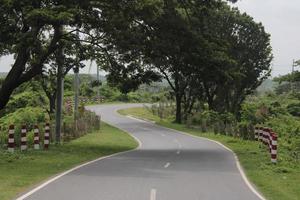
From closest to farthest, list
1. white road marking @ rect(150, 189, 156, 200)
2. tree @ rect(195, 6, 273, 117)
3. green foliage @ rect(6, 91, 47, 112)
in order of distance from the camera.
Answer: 1. white road marking @ rect(150, 189, 156, 200)
2. green foliage @ rect(6, 91, 47, 112)
3. tree @ rect(195, 6, 273, 117)

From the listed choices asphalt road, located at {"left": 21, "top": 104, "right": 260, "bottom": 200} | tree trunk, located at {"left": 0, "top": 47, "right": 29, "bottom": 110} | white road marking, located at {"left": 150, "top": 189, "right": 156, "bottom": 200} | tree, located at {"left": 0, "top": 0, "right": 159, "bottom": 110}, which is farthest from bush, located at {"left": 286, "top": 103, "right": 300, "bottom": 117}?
white road marking, located at {"left": 150, "top": 189, "right": 156, "bottom": 200}

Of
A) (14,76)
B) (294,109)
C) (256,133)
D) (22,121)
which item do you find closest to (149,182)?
(14,76)

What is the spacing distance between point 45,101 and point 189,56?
31.8 m

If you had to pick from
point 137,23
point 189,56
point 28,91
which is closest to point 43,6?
point 137,23

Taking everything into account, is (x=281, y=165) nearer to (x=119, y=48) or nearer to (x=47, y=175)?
(x=47, y=175)

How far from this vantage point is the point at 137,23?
3166 cm

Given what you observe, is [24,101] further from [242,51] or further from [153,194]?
[153,194]

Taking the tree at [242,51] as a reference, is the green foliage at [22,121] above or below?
below

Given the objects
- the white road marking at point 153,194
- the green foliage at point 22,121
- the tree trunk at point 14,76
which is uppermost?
the tree trunk at point 14,76

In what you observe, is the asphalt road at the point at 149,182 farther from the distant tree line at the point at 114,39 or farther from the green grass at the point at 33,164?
the distant tree line at the point at 114,39

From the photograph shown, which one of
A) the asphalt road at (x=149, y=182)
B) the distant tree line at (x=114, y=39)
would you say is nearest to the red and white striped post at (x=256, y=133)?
the distant tree line at (x=114, y=39)

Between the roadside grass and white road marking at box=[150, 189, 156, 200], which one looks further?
the roadside grass

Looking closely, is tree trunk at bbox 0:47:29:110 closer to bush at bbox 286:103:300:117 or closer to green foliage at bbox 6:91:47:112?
green foliage at bbox 6:91:47:112

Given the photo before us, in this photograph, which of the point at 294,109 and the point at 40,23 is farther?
the point at 294,109
